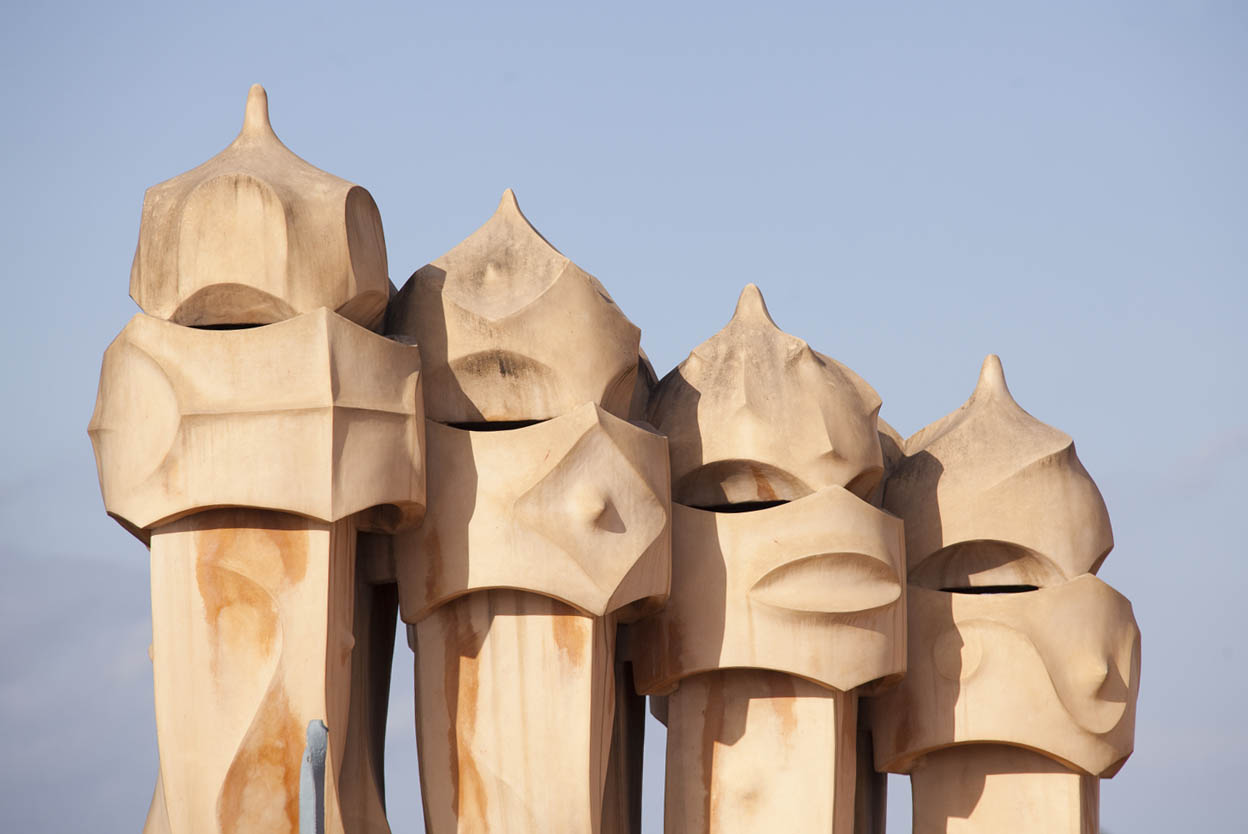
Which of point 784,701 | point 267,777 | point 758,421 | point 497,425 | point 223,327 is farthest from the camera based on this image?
point 784,701

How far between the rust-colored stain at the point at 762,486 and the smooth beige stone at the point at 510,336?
1.51 m

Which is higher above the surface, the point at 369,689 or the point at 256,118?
the point at 256,118

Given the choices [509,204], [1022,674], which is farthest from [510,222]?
[1022,674]

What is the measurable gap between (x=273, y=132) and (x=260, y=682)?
141 inches

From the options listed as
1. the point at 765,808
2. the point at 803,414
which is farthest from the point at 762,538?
the point at 765,808

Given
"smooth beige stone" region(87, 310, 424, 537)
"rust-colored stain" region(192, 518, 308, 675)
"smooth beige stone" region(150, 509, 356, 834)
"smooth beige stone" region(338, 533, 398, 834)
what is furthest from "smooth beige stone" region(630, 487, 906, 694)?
"rust-colored stain" region(192, 518, 308, 675)

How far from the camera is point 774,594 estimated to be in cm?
1520

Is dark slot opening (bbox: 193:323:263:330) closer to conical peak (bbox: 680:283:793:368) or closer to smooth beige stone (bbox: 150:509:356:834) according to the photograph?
smooth beige stone (bbox: 150:509:356:834)

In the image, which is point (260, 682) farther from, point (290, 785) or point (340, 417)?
point (340, 417)

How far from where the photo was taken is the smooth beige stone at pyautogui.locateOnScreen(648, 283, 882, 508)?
15422mm

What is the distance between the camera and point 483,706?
45.9ft

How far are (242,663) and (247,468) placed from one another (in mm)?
1160

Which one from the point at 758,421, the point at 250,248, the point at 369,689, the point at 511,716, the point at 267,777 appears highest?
the point at 250,248

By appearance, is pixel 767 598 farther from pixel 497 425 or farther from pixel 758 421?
pixel 497 425
